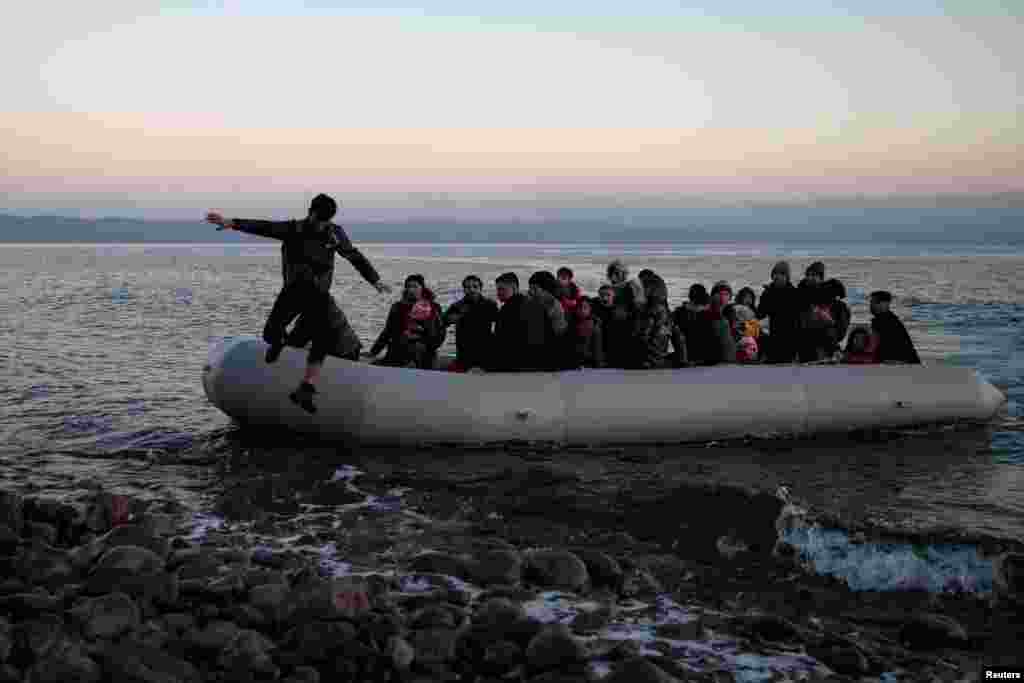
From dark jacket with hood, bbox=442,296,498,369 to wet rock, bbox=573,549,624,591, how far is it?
13.1ft

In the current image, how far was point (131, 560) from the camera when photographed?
17.8ft

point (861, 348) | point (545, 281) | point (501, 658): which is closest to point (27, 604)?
point (501, 658)

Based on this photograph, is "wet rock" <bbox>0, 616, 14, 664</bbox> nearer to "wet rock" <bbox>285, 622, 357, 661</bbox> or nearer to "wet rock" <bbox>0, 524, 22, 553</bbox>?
"wet rock" <bbox>285, 622, 357, 661</bbox>

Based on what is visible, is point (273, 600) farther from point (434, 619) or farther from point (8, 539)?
point (8, 539)

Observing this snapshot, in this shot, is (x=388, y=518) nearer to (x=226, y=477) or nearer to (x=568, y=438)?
(x=226, y=477)

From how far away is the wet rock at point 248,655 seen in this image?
432 centimetres

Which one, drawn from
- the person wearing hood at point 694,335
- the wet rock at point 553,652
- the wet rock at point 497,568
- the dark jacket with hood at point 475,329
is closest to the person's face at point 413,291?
the dark jacket with hood at point 475,329

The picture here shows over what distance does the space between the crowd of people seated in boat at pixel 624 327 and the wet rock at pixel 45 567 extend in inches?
179

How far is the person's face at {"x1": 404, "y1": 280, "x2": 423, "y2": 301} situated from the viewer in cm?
958

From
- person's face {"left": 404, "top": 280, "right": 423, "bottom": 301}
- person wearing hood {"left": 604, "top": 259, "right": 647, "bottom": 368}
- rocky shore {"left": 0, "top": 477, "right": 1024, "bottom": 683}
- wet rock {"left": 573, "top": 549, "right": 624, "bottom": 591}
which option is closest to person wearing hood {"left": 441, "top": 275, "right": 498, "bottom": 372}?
person's face {"left": 404, "top": 280, "right": 423, "bottom": 301}

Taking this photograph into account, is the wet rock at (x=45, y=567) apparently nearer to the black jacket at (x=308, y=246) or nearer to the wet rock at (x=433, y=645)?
the wet rock at (x=433, y=645)

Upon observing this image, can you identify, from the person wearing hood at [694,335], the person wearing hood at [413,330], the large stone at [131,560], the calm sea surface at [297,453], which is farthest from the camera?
the person wearing hood at [694,335]

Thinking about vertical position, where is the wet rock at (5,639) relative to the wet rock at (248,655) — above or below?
above

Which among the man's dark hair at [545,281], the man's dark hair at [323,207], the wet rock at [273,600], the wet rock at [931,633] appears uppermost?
the man's dark hair at [323,207]
